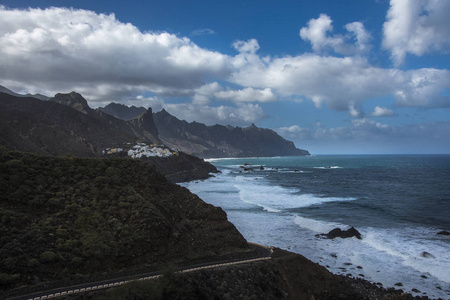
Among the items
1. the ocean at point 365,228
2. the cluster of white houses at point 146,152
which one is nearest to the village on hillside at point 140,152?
the cluster of white houses at point 146,152

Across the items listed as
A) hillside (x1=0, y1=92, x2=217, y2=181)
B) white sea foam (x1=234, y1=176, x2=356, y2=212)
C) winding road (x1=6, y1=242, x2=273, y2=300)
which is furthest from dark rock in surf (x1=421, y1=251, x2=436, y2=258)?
hillside (x1=0, y1=92, x2=217, y2=181)

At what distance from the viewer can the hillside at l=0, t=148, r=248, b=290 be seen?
17.4 meters

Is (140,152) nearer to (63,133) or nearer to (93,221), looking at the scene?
(63,133)

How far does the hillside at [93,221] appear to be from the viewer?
1741 centimetres

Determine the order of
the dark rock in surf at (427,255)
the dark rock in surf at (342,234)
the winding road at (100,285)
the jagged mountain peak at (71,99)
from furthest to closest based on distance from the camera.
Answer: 1. the jagged mountain peak at (71,99)
2. the dark rock in surf at (342,234)
3. the dark rock in surf at (427,255)
4. the winding road at (100,285)

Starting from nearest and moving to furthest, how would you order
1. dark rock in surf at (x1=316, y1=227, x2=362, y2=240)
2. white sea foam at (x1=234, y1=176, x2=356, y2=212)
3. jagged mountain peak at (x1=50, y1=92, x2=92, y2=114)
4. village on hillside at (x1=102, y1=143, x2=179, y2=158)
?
dark rock in surf at (x1=316, y1=227, x2=362, y2=240) → white sea foam at (x1=234, y1=176, x2=356, y2=212) → village on hillside at (x1=102, y1=143, x2=179, y2=158) → jagged mountain peak at (x1=50, y1=92, x2=92, y2=114)

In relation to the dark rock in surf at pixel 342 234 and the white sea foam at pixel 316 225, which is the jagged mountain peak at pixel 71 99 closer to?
the white sea foam at pixel 316 225

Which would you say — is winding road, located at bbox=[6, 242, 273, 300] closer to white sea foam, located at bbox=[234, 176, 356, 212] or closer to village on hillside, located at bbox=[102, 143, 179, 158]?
white sea foam, located at bbox=[234, 176, 356, 212]

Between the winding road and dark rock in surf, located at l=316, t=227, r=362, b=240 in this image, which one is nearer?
the winding road

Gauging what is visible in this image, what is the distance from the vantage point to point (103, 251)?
1911 cm

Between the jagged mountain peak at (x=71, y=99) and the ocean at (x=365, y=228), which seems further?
the jagged mountain peak at (x=71, y=99)

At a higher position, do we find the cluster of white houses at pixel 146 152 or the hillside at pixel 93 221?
the cluster of white houses at pixel 146 152

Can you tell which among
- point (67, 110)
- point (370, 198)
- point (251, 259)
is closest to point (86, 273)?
point (251, 259)

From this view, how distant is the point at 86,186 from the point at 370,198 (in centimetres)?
5557
